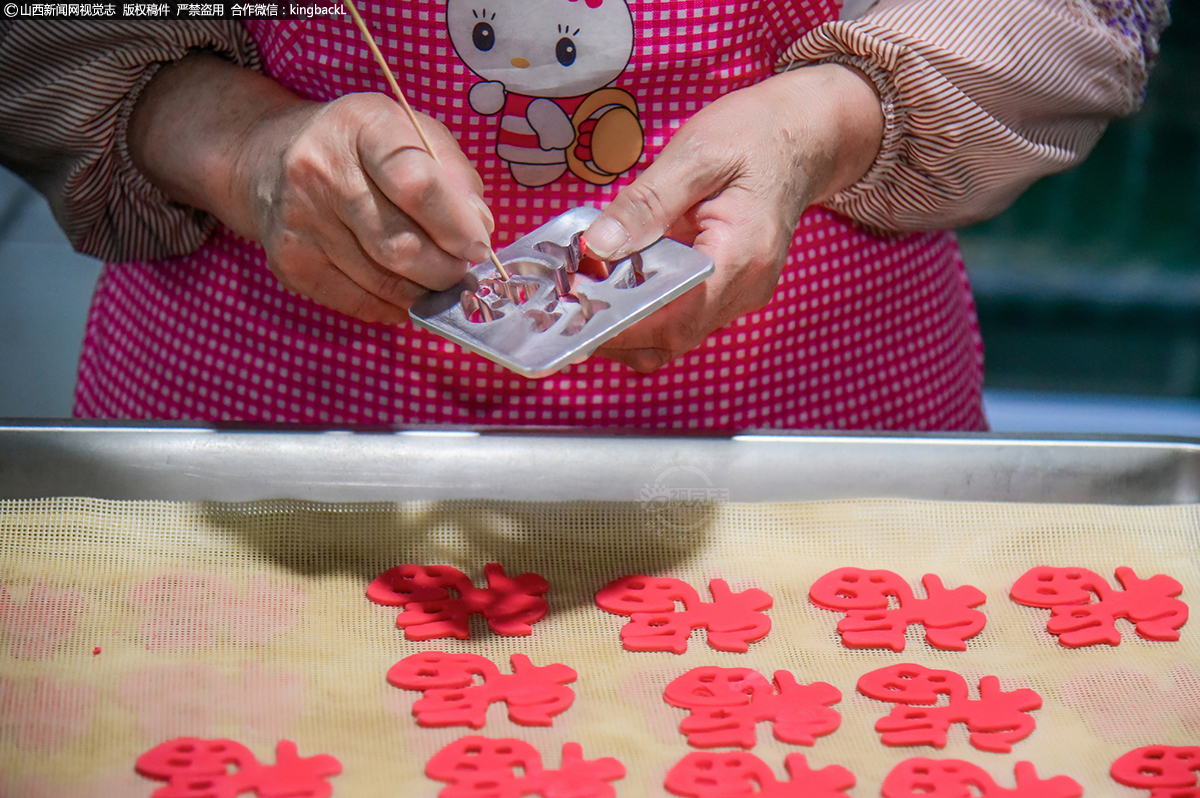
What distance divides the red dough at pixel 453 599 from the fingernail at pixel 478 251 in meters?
0.23

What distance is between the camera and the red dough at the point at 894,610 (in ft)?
2.47

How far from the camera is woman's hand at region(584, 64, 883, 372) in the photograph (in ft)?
2.40

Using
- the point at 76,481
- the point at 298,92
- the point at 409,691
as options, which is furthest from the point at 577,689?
the point at 298,92

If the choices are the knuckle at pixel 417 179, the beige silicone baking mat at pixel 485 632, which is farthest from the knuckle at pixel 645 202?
the beige silicone baking mat at pixel 485 632

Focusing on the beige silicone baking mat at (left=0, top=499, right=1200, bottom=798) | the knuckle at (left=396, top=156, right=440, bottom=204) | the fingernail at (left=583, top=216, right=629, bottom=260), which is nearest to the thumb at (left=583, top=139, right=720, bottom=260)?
the fingernail at (left=583, top=216, right=629, bottom=260)

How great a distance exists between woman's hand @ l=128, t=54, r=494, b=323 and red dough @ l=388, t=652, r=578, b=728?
0.24 meters

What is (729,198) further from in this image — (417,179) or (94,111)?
(94,111)

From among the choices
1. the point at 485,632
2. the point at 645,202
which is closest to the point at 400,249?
the point at 645,202

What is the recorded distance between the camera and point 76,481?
81cm

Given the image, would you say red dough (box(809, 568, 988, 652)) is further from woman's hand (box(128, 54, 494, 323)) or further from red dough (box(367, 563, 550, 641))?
woman's hand (box(128, 54, 494, 323))

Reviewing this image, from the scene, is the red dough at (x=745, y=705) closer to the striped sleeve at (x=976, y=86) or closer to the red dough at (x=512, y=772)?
the red dough at (x=512, y=772)

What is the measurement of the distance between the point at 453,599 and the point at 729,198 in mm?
331

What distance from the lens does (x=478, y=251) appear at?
0.71m

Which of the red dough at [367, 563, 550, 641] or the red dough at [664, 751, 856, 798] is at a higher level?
the red dough at [367, 563, 550, 641]
